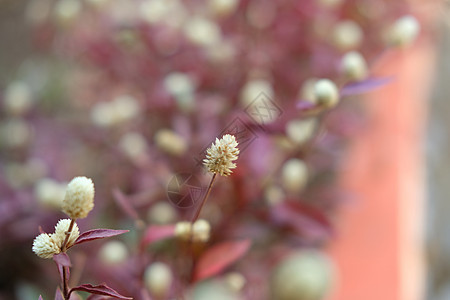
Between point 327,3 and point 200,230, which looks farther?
point 327,3

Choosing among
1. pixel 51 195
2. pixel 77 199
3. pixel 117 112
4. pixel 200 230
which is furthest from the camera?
pixel 117 112

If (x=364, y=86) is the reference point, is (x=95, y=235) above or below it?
below

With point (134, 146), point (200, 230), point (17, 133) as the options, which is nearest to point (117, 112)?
point (134, 146)

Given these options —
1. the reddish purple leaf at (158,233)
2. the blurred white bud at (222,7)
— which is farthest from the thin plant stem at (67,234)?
the blurred white bud at (222,7)

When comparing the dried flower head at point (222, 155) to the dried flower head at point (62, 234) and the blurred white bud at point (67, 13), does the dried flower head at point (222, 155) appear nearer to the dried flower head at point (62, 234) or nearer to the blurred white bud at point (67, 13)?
the dried flower head at point (62, 234)

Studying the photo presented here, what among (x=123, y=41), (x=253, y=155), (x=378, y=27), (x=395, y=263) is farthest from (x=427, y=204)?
(x=123, y=41)

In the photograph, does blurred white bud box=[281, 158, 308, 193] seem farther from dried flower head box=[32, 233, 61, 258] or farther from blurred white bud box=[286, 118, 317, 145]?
dried flower head box=[32, 233, 61, 258]

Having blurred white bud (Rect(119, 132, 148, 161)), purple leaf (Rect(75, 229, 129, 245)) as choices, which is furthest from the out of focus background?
purple leaf (Rect(75, 229, 129, 245))

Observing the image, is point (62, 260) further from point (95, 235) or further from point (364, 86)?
point (364, 86)
